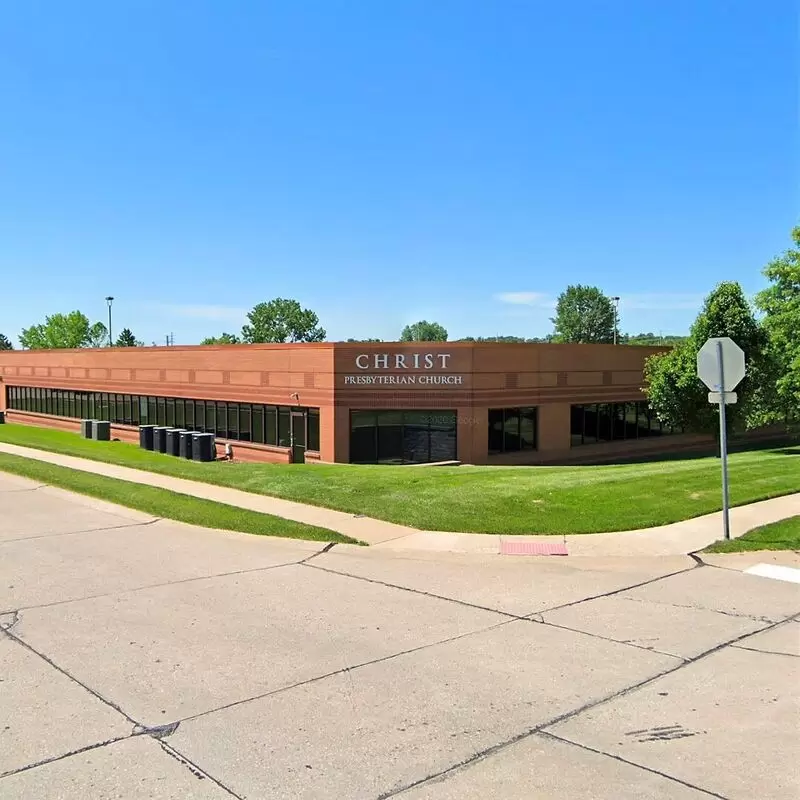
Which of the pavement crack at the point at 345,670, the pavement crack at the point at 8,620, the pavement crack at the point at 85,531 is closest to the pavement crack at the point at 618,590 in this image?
the pavement crack at the point at 345,670

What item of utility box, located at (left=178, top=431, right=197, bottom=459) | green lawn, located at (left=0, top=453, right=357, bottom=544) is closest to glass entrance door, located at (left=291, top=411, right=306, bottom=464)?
utility box, located at (left=178, top=431, right=197, bottom=459)

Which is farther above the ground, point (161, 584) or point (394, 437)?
point (394, 437)

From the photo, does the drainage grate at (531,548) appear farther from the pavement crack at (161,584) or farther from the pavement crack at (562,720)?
the pavement crack at (562,720)

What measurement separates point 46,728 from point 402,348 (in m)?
21.8

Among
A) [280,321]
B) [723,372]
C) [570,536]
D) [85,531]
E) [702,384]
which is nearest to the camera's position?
[723,372]

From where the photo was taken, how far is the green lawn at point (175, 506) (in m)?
11.7

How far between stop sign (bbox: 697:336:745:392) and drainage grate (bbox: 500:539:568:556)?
123 inches

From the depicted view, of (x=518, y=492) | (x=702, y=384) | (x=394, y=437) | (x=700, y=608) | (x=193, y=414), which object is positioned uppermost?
(x=702, y=384)

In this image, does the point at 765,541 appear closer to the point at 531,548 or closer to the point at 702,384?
the point at 531,548

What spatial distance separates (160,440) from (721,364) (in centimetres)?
2261

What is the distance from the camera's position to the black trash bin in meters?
28.3

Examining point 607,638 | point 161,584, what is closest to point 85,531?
point 161,584

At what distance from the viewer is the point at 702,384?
24359mm

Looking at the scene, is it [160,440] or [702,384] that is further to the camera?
[160,440]
